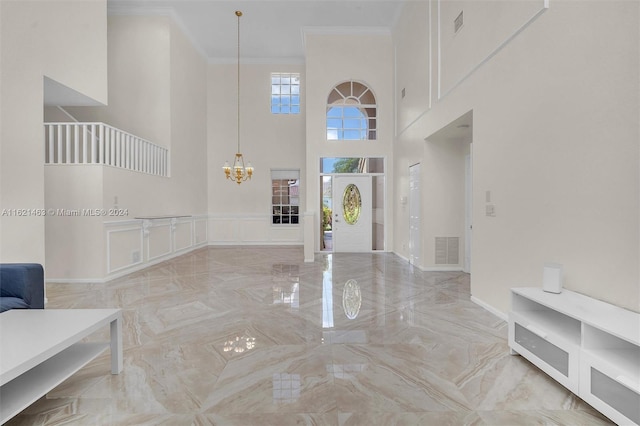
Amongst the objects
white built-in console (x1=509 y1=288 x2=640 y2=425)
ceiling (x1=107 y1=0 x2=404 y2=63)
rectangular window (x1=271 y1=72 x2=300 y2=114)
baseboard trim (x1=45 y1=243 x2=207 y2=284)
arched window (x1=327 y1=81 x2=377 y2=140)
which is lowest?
baseboard trim (x1=45 y1=243 x2=207 y2=284)

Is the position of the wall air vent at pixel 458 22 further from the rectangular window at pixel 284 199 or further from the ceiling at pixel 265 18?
the rectangular window at pixel 284 199

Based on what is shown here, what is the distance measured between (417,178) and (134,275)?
5.25 metres

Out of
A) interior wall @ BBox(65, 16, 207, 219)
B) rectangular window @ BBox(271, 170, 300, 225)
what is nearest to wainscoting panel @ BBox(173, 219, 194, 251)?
interior wall @ BBox(65, 16, 207, 219)

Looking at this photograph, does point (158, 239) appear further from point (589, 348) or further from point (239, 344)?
point (589, 348)

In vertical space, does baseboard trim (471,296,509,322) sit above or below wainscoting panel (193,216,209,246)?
below

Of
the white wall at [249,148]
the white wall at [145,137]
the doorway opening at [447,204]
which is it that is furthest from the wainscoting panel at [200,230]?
the doorway opening at [447,204]

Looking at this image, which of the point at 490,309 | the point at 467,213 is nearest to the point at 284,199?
the point at 467,213

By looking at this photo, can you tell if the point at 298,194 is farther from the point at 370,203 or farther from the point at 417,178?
the point at 417,178

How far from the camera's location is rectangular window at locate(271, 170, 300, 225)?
10.0m

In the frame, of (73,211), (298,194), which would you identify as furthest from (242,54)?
(73,211)

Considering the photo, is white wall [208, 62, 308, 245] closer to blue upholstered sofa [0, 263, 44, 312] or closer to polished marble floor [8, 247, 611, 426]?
polished marble floor [8, 247, 611, 426]

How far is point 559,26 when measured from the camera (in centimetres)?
252

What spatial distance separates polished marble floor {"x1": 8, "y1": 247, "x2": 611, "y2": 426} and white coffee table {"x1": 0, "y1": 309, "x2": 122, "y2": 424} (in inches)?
9.3

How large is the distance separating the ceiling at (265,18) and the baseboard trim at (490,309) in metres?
6.22
